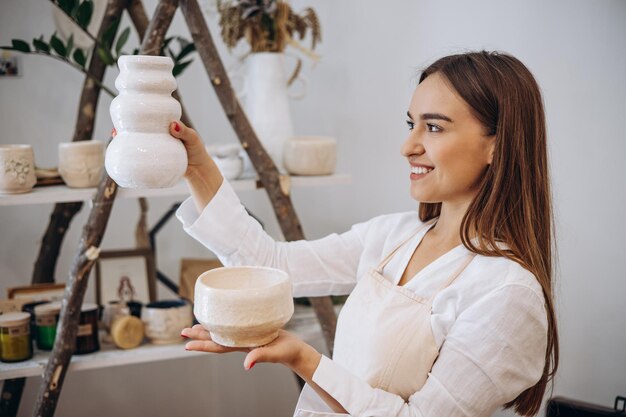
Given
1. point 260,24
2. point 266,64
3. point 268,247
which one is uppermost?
point 260,24

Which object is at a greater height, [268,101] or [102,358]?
[268,101]

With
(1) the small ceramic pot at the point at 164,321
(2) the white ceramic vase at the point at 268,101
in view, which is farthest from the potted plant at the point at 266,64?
(1) the small ceramic pot at the point at 164,321

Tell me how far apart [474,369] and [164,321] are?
108 cm

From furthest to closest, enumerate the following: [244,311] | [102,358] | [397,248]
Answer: [102,358] < [397,248] < [244,311]

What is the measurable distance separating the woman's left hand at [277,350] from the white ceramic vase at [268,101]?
998mm

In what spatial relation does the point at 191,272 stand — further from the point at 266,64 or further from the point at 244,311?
the point at 244,311

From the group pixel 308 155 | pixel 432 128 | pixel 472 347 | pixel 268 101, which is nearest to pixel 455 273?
pixel 472 347

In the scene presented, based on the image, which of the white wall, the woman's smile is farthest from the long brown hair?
the white wall

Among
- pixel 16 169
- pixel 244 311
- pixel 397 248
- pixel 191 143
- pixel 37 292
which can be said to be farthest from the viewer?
pixel 37 292

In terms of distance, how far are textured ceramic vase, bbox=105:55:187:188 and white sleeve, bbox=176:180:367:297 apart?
1.08 feet

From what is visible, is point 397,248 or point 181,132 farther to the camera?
point 397,248

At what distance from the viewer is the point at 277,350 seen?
1.00 metres

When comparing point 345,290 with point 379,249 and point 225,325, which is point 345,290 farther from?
point 225,325

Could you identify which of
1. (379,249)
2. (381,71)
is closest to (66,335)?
(379,249)
